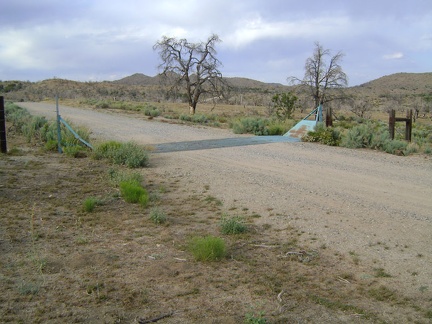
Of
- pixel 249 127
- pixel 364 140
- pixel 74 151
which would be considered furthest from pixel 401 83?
pixel 74 151

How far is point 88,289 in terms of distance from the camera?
15.9ft

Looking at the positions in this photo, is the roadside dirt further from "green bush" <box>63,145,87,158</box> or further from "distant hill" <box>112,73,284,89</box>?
"distant hill" <box>112,73,284,89</box>

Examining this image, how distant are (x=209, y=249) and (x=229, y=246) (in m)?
0.55

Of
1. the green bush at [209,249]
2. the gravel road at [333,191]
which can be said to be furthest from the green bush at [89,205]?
the green bush at [209,249]

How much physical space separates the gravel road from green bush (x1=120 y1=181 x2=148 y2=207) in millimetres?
1441

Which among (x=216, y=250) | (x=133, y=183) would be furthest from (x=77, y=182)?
(x=216, y=250)

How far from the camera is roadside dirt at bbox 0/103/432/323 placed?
14.9ft

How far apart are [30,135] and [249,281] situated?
45.2 feet

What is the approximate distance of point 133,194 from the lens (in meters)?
8.43

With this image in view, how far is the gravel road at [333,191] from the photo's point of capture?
6124 mm

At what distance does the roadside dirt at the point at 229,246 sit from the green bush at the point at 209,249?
0.39 feet

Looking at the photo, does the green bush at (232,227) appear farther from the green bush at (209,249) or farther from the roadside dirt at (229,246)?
the green bush at (209,249)

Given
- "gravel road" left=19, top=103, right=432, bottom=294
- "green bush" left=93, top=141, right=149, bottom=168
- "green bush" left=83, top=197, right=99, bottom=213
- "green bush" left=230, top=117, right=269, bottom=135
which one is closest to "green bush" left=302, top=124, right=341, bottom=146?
"gravel road" left=19, top=103, right=432, bottom=294

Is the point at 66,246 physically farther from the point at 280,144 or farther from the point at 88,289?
the point at 280,144
